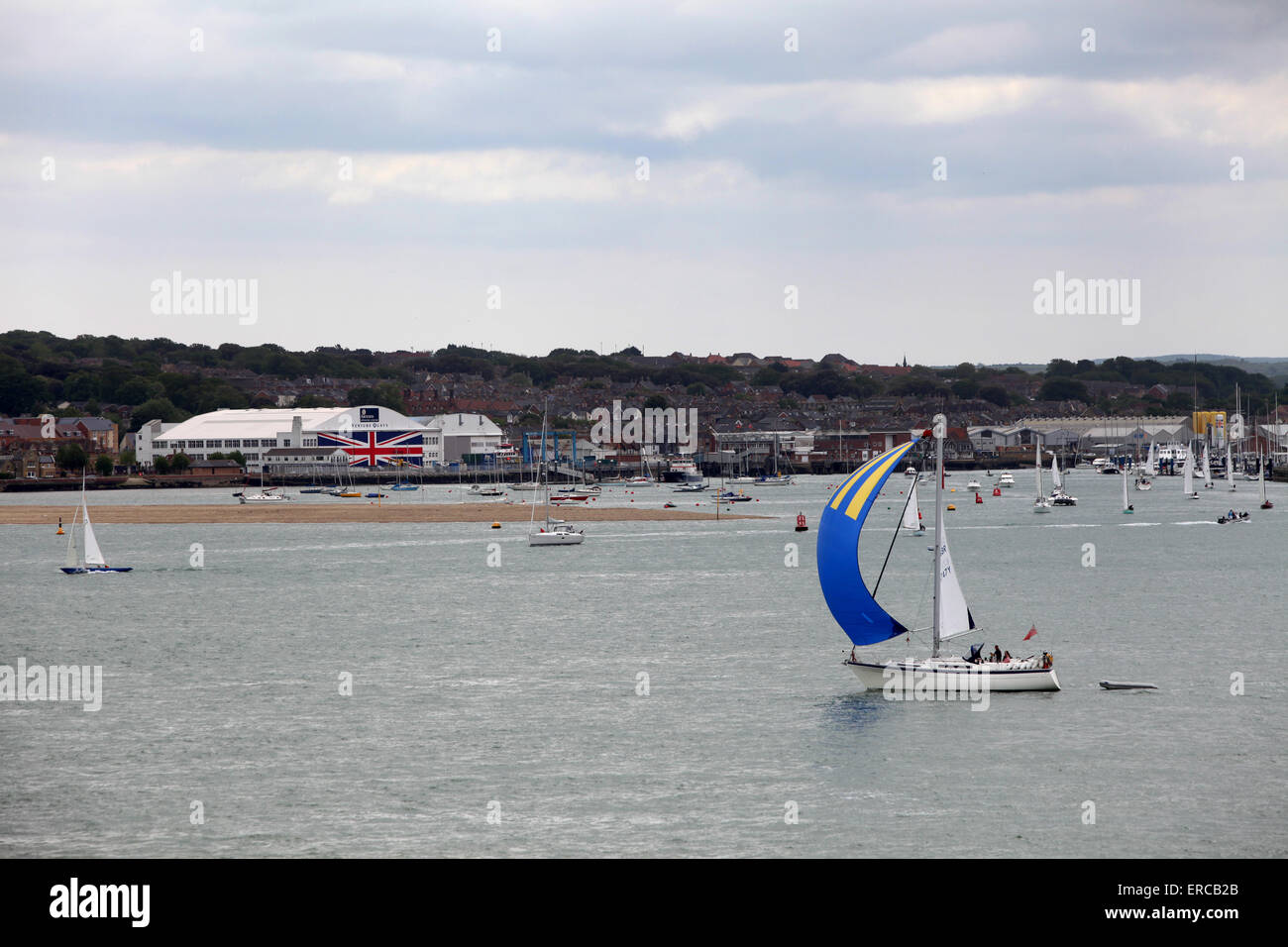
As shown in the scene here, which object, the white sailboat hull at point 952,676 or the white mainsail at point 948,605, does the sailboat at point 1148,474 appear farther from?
the white mainsail at point 948,605

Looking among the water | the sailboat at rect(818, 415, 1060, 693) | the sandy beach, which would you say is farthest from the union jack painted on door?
the sailboat at rect(818, 415, 1060, 693)

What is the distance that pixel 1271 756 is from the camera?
2481 centimetres

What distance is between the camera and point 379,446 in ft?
594

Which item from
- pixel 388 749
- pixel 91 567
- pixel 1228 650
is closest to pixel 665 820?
pixel 388 749

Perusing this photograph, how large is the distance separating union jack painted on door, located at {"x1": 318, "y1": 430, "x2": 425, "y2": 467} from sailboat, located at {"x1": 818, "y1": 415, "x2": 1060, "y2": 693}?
15371cm

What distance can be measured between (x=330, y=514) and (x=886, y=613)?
86.1 m

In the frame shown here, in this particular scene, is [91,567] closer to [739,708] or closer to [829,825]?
[739,708]
